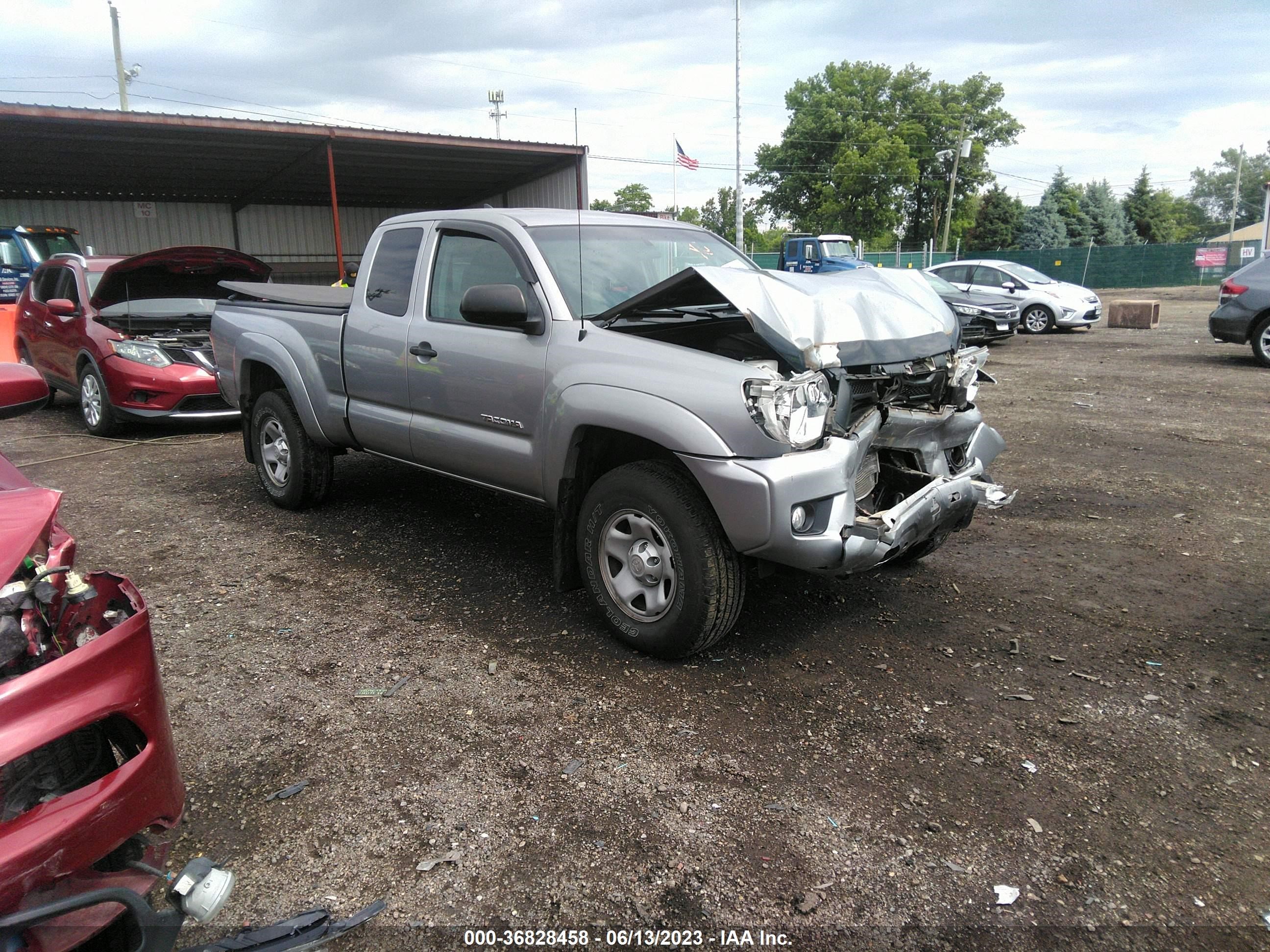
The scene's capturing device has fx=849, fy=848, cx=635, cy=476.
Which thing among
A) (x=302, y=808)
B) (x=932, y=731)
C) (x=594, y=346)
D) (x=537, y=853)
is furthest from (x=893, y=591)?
(x=302, y=808)

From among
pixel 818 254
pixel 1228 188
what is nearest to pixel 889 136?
pixel 818 254

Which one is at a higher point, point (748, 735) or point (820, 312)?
point (820, 312)

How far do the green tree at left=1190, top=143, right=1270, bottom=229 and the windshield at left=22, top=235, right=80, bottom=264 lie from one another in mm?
136795

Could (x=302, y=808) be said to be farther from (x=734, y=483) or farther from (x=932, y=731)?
(x=932, y=731)

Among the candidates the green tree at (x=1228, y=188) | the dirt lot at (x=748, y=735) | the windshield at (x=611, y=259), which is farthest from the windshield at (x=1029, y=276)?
the green tree at (x=1228, y=188)

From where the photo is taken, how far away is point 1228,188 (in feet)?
438

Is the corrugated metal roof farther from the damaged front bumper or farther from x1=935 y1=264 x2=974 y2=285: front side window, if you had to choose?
the damaged front bumper

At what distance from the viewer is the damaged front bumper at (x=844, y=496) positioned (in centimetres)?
318

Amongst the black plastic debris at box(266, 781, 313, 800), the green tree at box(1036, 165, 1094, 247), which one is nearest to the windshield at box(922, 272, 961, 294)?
the black plastic debris at box(266, 781, 313, 800)

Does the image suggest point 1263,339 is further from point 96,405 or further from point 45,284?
point 45,284

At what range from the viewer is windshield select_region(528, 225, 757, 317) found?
4113 mm

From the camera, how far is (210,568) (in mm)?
4934

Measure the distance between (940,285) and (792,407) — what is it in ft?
45.8

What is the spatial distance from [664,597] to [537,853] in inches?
50.0
